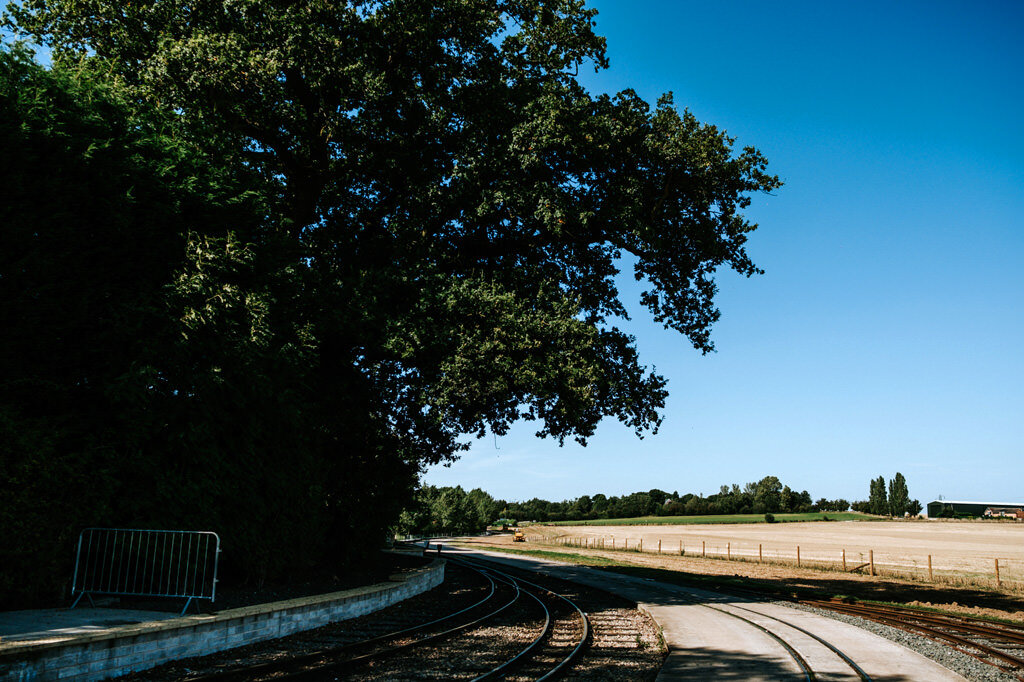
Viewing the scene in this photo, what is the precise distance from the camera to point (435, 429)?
1862 centimetres

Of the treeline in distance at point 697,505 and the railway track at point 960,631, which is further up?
the railway track at point 960,631

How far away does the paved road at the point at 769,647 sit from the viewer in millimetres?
9547

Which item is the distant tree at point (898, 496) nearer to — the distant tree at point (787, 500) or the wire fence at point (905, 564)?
the distant tree at point (787, 500)

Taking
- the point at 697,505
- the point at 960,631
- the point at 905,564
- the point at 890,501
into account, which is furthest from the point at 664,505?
the point at 960,631

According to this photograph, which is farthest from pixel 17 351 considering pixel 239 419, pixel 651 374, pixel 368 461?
pixel 651 374

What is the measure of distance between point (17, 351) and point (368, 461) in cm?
874

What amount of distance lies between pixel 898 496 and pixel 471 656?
6335 inches

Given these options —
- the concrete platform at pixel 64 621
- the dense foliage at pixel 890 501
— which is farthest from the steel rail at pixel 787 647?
the dense foliage at pixel 890 501

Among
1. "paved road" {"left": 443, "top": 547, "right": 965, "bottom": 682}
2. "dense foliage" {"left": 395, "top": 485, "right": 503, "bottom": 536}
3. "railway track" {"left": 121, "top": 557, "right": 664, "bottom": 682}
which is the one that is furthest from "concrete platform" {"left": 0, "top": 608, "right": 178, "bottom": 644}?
"dense foliage" {"left": 395, "top": 485, "right": 503, "bottom": 536}

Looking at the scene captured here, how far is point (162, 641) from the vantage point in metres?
8.33

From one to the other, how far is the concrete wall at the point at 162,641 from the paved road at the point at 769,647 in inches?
265

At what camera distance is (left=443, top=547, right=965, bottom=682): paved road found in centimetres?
955

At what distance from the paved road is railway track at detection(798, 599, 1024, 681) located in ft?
4.65

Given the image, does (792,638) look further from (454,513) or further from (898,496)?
(898,496)
